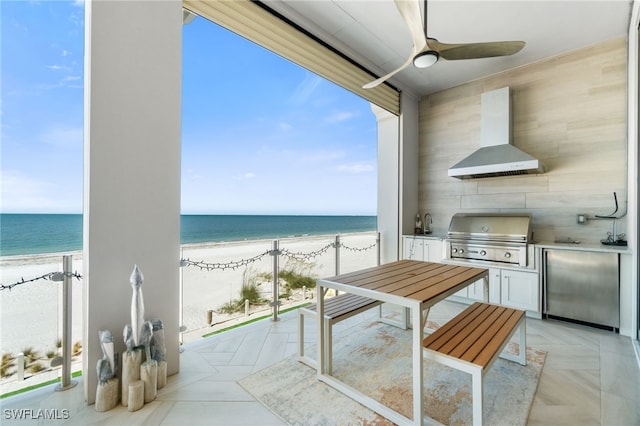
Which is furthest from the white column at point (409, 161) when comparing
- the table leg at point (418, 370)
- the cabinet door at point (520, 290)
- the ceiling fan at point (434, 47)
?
the table leg at point (418, 370)

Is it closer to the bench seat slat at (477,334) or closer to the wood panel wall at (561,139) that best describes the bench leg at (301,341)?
the bench seat slat at (477,334)

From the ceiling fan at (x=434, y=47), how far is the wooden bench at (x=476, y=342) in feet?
6.23

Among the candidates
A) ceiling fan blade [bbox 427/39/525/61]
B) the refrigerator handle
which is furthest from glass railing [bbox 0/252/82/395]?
Result: the refrigerator handle

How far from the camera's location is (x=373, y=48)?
10.6 feet

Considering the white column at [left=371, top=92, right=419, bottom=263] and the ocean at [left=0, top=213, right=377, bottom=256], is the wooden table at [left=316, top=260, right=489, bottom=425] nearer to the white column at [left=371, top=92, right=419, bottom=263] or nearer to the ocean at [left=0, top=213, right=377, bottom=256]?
the white column at [left=371, top=92, right=419, bottom=263]

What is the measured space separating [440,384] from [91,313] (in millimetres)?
2323

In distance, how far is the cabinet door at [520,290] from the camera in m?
3.00

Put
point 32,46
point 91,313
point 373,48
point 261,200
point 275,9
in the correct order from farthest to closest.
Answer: point 261,200, point 32,46, point 373,48, point 275,9, point 91,313

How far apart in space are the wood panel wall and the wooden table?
6.82ft

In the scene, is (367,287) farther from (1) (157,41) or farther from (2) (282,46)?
(2) (282,46)

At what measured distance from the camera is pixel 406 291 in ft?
5.16

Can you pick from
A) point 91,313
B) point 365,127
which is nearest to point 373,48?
point 91,313

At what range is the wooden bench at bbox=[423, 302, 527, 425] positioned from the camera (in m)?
1.25

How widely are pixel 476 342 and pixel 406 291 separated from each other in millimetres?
471
